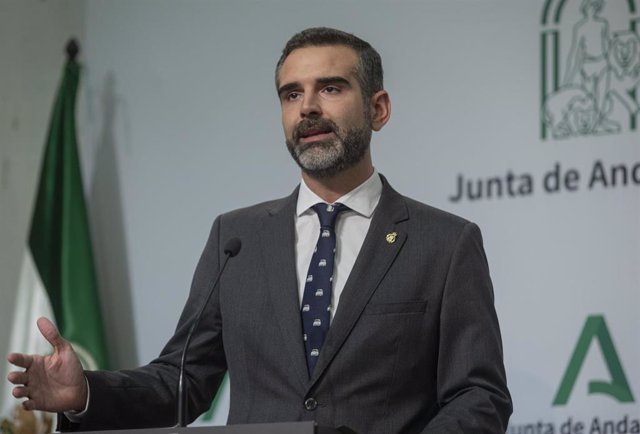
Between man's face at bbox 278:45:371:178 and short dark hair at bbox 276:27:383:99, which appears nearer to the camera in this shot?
man's face at bbox 278:45:371:178

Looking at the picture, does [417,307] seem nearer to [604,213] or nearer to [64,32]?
[604,213]

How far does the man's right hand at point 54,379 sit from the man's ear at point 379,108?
1.11m

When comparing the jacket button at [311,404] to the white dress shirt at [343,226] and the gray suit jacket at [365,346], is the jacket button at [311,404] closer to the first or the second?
the gray suit jacket at [365,346]

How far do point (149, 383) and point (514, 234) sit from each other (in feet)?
7.38

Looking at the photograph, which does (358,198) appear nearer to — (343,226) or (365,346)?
(343,226)

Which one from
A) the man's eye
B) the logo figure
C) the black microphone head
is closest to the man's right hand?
the black microphone head

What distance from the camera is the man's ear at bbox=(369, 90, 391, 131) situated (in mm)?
3348

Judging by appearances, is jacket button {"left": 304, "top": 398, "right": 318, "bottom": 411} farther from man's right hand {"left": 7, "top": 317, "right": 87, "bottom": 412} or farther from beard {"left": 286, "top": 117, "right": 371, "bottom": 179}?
beard {"left": 286, "top": 117, "right": 371, "bottom": 179}

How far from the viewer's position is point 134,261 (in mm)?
5930

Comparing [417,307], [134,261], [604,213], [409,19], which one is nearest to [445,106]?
[409,19]

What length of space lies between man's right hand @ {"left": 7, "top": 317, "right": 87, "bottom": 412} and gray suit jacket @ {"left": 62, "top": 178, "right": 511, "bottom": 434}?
0.07 metres

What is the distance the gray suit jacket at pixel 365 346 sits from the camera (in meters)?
2.89

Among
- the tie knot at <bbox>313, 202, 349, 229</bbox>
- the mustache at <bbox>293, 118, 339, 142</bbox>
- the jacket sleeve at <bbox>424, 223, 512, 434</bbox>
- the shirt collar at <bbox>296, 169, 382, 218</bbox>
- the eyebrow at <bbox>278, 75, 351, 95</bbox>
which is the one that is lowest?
the jacket sleeve at <bbox>424, 223, 512, 434</bbox>

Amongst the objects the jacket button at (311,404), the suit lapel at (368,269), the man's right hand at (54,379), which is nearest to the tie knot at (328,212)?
the suit lapel at (368,269)
